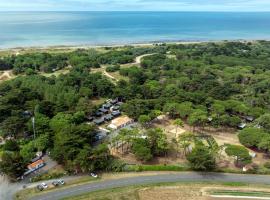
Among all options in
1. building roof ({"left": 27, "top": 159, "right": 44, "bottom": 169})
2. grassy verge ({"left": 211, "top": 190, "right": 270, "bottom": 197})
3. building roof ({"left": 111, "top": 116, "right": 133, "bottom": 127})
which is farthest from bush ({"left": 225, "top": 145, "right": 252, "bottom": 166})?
building roof ({"left": 27, "top": 159, "right": 44, "bottom": 169})

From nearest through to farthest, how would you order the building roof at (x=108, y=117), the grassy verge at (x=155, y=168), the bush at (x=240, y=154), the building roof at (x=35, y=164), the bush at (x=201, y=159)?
the bush at (x=201, y=159) → the building roof at (x=35, y=164) → the grassy verge at (x=155, y=168) → the bush at (x=240, y=154) → the building roof at (x=108, y=117)

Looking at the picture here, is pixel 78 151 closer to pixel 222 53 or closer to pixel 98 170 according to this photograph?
Result: pixel 98 170

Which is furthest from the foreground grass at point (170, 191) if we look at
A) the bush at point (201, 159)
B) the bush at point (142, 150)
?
the bush at point (142, 150)

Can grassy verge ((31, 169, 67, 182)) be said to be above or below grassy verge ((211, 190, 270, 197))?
above

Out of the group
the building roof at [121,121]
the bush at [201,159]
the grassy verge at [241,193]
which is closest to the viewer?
the grassy verge at [241,193]

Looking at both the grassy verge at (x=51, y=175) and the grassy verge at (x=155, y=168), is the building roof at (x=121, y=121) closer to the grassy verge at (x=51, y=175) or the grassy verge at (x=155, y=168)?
the grassy verge at (x=155, y=168)

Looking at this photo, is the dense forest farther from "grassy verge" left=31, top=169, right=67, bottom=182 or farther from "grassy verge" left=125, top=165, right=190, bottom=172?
"grassy verge" left=125, top=165, right=190, bottom=172

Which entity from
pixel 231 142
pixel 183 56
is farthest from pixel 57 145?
pixel 183 56

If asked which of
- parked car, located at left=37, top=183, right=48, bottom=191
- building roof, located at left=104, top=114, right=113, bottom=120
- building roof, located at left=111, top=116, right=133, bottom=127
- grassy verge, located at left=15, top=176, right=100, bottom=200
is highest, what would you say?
building roof, located at left=104, top=114, right=113, bottom=120
